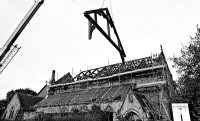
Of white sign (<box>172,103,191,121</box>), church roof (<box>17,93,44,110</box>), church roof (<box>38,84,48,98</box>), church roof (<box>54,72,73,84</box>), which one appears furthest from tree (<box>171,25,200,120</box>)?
church roof (<box>38,84,48,98</box>)

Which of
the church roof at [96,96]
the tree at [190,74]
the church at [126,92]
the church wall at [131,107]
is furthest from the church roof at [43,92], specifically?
the tree at [190,74]

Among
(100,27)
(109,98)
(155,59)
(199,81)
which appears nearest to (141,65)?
(155,59)

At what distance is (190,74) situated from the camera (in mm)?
15328

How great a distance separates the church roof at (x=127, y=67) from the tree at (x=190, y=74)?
6058mm

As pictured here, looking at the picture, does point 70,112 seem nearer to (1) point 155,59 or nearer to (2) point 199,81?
(1) point 155,59

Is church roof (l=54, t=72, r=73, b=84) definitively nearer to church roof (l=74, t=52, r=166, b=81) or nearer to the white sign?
church roof (l=74, t=52, r=166, b=81)

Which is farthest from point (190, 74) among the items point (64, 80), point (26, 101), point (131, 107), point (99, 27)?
point (26, 101)

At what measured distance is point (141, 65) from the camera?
2475 centimetres

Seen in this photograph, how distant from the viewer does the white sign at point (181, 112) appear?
908 cm

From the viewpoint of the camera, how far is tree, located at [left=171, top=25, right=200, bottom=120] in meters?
14.4

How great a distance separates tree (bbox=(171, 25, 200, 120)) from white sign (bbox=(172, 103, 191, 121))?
5668mm

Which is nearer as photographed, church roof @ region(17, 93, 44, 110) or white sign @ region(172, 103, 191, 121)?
white sign @ region(172, 103, 191, 121)

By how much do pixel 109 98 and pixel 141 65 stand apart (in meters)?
7.16

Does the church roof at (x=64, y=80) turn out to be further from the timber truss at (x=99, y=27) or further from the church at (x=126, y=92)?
the timber truss at (x=99, y=27)
